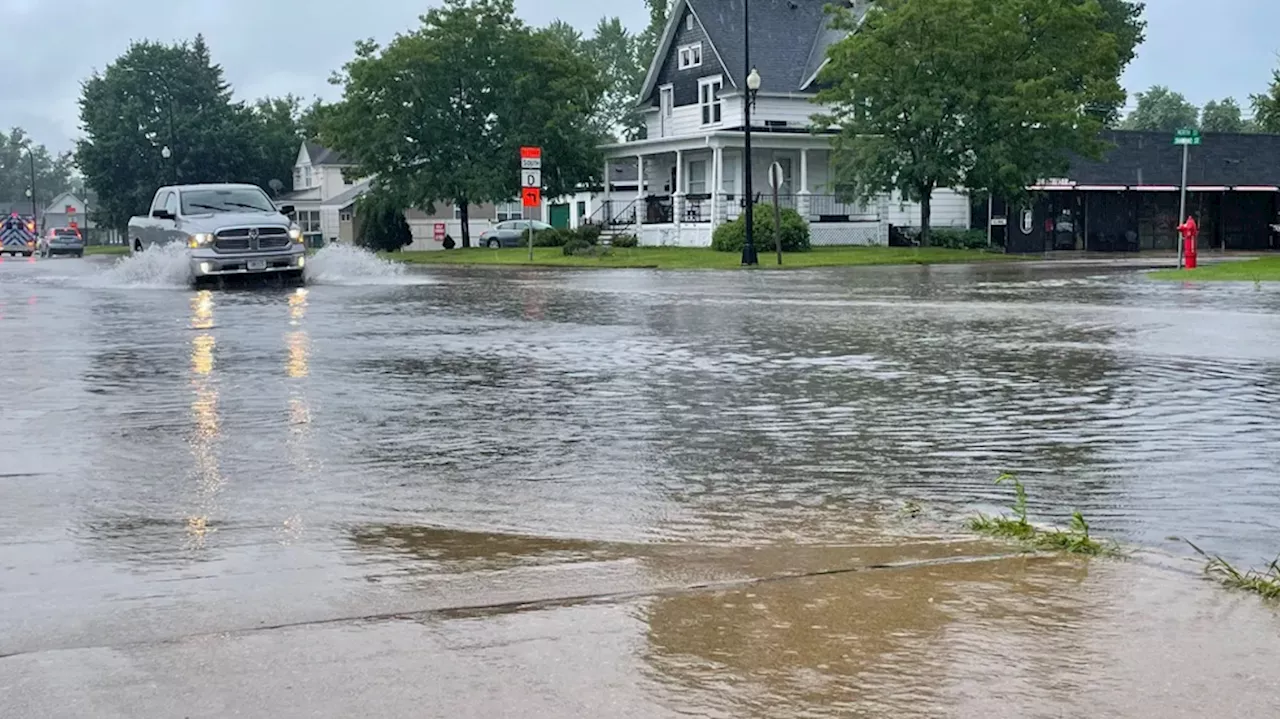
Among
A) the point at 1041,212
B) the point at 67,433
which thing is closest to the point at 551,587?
the point at 67,433

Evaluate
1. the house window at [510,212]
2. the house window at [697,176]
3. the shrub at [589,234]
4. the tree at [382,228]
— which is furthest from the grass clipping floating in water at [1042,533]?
the house window at [510,212]

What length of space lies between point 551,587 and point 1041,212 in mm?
52009

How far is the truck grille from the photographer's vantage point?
27578 mm

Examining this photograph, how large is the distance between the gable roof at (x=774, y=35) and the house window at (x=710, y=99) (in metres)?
1.48

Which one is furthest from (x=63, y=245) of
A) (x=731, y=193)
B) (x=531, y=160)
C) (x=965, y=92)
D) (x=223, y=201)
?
(x=223, y=201)

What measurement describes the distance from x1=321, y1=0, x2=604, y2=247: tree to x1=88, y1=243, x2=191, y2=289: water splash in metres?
24.7

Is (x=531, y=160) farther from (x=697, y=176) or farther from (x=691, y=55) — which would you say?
(x=691, y=55)

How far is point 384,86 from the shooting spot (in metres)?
55.5

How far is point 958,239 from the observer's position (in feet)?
173

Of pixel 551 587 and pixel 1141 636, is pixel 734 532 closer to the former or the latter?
pixel 551 587

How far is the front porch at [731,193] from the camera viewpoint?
174ft

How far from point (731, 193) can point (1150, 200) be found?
1648 cm

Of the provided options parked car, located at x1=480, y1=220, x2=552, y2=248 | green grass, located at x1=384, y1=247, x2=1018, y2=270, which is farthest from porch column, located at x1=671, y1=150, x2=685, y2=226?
parked car, located at x1=480, y1=220, x2=552, y2=248

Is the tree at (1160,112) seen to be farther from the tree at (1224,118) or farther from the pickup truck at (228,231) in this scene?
the pickup truck at (228,231)
